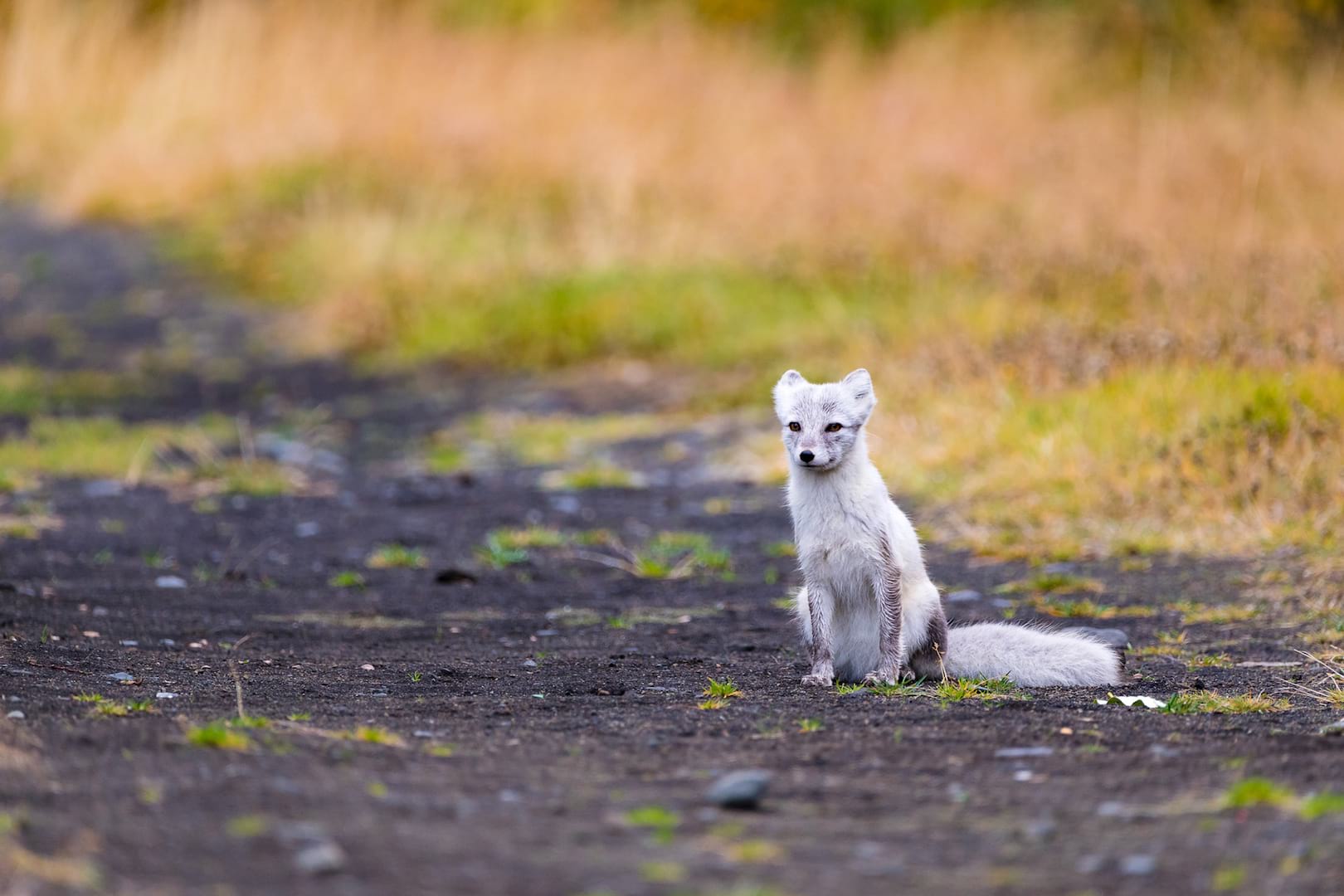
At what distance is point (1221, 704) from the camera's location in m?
4.69

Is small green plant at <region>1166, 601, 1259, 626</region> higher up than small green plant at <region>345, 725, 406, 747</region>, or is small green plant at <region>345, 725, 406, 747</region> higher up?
small green plant at <region>345, 725, 406, 747</region>

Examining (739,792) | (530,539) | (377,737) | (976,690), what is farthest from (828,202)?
(739,792)

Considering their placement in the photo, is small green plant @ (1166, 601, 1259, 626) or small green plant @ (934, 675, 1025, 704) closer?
small green plant @ (934, 675, 1025, 704)

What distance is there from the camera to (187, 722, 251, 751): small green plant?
3.81m

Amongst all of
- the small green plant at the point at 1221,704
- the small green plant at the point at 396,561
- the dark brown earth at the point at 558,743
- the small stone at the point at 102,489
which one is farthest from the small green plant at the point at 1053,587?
the small stone at the point at 102,489

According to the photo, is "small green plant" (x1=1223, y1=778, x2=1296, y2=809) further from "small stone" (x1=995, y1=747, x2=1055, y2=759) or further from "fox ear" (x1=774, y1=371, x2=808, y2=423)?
"fox ear" (x1=774, y1=371, x2=808, y2=423)

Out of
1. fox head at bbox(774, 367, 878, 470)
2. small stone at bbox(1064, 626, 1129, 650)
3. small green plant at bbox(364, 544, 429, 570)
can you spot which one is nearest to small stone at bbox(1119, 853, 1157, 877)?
fox head at bbox(774, 367, 878, 470)

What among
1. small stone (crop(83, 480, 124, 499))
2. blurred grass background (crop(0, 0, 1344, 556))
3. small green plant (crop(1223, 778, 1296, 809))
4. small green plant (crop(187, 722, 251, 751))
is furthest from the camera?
small stone (crop(83, 480, 124, 499))

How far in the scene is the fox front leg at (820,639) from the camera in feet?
17.0

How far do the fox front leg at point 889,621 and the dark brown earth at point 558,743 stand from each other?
23 cm

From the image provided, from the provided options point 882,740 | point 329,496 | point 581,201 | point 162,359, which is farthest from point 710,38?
point 882,740

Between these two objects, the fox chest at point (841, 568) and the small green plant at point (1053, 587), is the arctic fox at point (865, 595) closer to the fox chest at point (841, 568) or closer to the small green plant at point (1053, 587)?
the fox chest at point (841, 568)

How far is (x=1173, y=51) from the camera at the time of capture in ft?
61.5

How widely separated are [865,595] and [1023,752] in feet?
4.49
